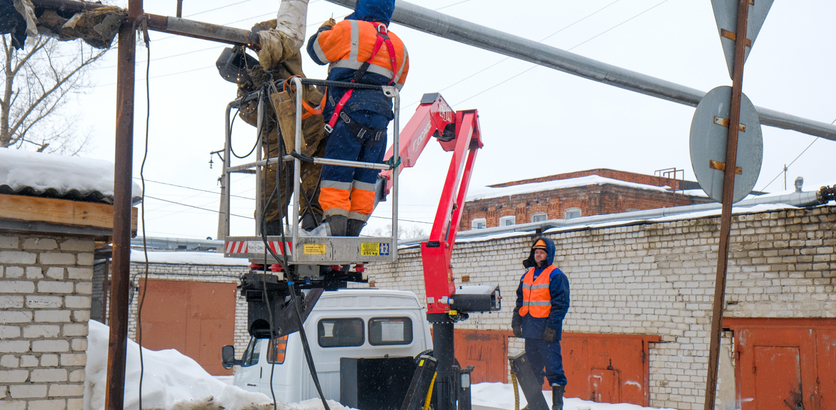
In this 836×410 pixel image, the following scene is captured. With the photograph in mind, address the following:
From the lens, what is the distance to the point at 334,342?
783cm

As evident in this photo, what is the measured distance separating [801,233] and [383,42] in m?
7.93

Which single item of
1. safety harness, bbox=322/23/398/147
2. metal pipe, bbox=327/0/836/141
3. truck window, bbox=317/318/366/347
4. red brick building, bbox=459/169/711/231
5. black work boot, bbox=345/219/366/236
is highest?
red brick building, bbox=459/169/711/231

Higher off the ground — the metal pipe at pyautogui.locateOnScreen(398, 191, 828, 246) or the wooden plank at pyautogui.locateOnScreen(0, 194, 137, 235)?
the metal pipe at pyautogui.locateOnScreen(398, 191, 828, 246)

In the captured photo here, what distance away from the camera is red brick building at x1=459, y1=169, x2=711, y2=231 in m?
31.6

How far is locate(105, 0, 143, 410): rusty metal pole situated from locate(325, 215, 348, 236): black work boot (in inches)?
46.8

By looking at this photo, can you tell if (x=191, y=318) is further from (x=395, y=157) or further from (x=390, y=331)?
(x=395, y=157)

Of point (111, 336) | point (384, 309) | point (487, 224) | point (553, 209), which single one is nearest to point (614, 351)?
point (384, 309)

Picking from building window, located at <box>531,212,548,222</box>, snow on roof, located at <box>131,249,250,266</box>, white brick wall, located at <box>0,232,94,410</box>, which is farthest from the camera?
building window, located at <box>531,212,548,222</box>

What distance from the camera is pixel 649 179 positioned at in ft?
123

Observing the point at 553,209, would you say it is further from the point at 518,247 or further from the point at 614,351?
the point at 614,351

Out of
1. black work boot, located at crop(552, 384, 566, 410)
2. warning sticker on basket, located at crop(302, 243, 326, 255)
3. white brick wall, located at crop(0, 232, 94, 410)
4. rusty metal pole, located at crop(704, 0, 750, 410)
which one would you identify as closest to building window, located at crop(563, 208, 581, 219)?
black work boot, located at crop(552, 384, 566, 410)

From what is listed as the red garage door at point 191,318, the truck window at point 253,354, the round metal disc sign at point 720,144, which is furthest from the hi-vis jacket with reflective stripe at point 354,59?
the red garage door at point 191,318

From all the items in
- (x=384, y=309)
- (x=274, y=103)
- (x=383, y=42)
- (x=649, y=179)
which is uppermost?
(x=649, y=179)

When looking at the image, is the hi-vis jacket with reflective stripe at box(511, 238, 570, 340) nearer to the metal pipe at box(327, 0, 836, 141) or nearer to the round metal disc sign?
the metal pipe at box(327, 0, 836, 141)
